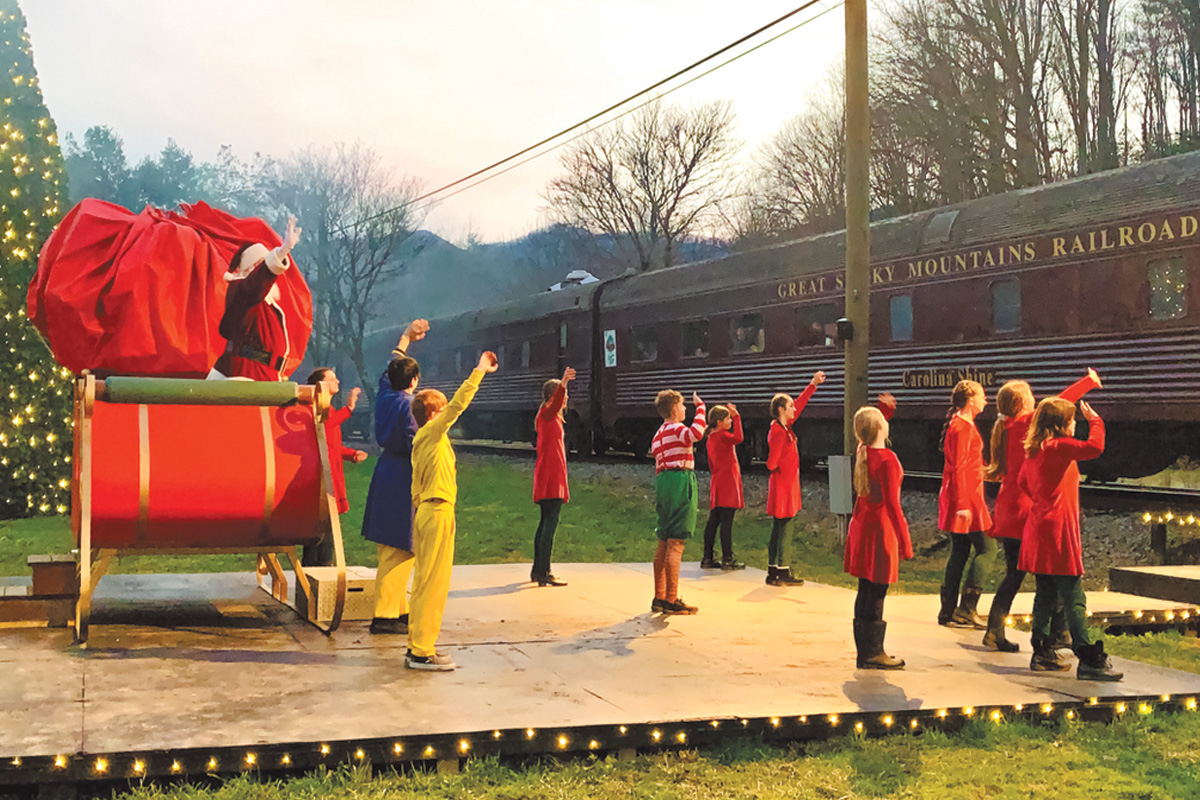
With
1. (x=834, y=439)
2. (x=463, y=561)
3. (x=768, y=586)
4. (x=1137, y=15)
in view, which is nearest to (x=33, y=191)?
(x=463, y=561)

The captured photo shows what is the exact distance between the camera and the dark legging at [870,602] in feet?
21.2

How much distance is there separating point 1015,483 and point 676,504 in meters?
Result: 2.15

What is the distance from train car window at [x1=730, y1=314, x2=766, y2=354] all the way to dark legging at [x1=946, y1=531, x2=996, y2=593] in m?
12.6

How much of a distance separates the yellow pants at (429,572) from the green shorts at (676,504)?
6.60 ft

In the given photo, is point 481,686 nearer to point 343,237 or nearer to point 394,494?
point 394,494

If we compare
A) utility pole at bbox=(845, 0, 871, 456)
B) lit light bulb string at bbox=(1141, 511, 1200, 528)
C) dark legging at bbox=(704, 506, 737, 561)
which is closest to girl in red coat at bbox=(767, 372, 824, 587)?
dark legging at bbox=(704, 506, 737, 561)

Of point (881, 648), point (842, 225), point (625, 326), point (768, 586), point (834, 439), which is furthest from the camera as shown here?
point (842, 225)

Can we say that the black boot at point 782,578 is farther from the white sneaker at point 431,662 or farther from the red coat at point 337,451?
the white sneaker at point 431,662

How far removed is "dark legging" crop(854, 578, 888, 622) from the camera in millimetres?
6453

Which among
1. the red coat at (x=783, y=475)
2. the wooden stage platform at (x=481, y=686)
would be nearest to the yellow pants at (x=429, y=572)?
the wooden stage platform at (x=481, y=686)

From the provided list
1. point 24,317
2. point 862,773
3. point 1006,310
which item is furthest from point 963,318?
point 862,773

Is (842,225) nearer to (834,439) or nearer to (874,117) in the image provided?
(874,117)

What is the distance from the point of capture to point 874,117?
35344 millimetres

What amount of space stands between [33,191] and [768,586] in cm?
1042
